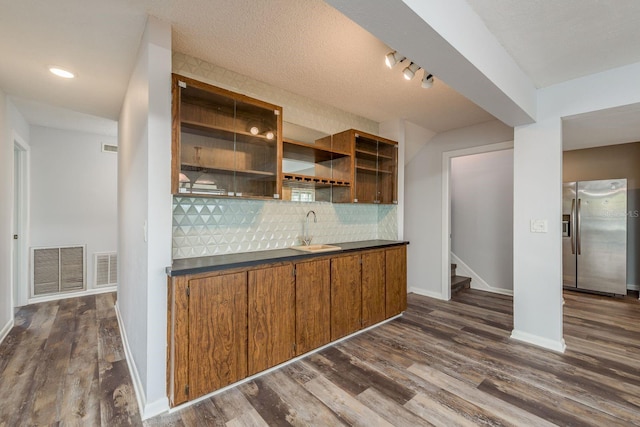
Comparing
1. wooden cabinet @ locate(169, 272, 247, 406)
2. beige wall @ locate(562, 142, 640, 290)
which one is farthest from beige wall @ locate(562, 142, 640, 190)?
wooden cabinet @ locate(169, 272, 247, 406)

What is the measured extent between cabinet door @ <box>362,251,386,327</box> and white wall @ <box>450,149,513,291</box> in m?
2.52

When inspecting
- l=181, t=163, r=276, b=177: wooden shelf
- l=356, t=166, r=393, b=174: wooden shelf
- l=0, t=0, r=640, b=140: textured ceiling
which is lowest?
l=181, t=163, r=276, b=177: wooden shelf

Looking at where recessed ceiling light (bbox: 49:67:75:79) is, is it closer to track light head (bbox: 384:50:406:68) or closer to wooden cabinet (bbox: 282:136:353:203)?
wooden cabinet (bbox: 282:136:353:203)

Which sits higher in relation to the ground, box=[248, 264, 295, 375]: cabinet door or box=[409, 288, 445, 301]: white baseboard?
box=[248, 264, 295, 375]: cabinet door

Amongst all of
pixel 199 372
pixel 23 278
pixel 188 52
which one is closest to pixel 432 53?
pixel 188 52

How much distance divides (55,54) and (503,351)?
4448mm

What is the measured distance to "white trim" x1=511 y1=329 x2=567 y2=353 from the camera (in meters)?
2.61

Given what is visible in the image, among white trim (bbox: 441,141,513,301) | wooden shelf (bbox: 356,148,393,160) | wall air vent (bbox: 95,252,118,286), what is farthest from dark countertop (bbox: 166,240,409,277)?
wall air vent (bbox: 95,252,118,286)

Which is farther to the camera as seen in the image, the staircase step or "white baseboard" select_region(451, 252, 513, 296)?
"white baseboard" select_region(451, 252, 513, 296)

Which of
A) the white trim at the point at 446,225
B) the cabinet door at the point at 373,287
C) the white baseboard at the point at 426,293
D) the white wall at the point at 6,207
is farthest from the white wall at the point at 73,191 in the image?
the white trim at the point at 446,225

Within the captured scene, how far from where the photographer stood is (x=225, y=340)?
1.97 meters

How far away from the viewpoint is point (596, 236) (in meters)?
4.41

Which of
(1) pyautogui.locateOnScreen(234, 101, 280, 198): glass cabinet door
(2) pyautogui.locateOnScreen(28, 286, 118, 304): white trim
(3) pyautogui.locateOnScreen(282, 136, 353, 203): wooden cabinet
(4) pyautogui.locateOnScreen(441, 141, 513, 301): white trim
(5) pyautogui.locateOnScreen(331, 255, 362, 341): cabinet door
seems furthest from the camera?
(4) pyautogui.locateOnScreen(441, 141, 513, 301): white trim

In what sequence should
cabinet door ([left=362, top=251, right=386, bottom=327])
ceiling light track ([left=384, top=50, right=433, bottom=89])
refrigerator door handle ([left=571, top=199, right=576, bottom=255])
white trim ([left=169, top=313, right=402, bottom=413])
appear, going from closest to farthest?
white trim ([left=169, top=313, right=402, bottom=413])
ceiling light track ([left=384, top=50, right=433, bottom=89])
cabinet door ([left=362, top=251, right=386, bottom=327])
refrigerator door handle ([left=571, top=199, right=576, bottom=255])
